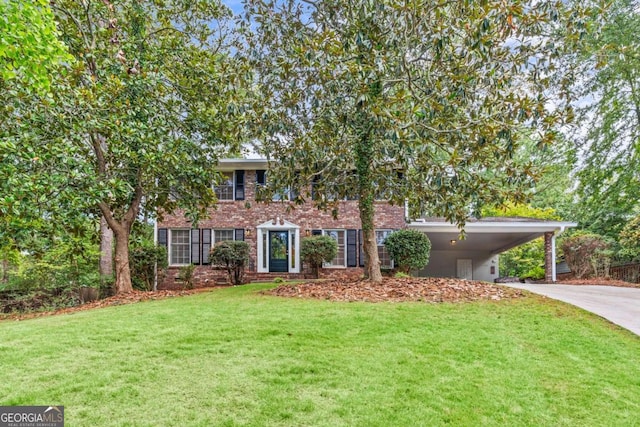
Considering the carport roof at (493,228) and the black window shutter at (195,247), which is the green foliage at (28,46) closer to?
the black window shutter at (195,247)

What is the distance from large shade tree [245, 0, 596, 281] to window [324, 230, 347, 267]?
4.99m

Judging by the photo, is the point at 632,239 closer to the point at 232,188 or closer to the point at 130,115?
the point at 232,188

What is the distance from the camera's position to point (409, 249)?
13836 millimetres

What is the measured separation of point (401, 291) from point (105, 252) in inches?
386

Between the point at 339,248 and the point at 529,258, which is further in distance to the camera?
the point at 529,258

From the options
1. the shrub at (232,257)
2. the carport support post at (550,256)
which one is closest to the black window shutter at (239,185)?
the shrub at (232,257)

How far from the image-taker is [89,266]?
12602 millimetres

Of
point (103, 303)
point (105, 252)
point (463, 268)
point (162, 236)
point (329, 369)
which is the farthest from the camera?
point (463, 268)

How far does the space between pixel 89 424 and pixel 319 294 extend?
5718 millimetres

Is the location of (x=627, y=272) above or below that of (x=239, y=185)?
below

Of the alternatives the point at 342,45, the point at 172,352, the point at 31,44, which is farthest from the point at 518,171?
the point at 31,44

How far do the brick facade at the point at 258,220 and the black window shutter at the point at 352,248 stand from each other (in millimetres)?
210

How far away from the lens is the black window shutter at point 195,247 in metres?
15.6

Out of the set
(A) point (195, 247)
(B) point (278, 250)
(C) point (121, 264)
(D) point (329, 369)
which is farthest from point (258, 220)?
(D) point (329, 369)
